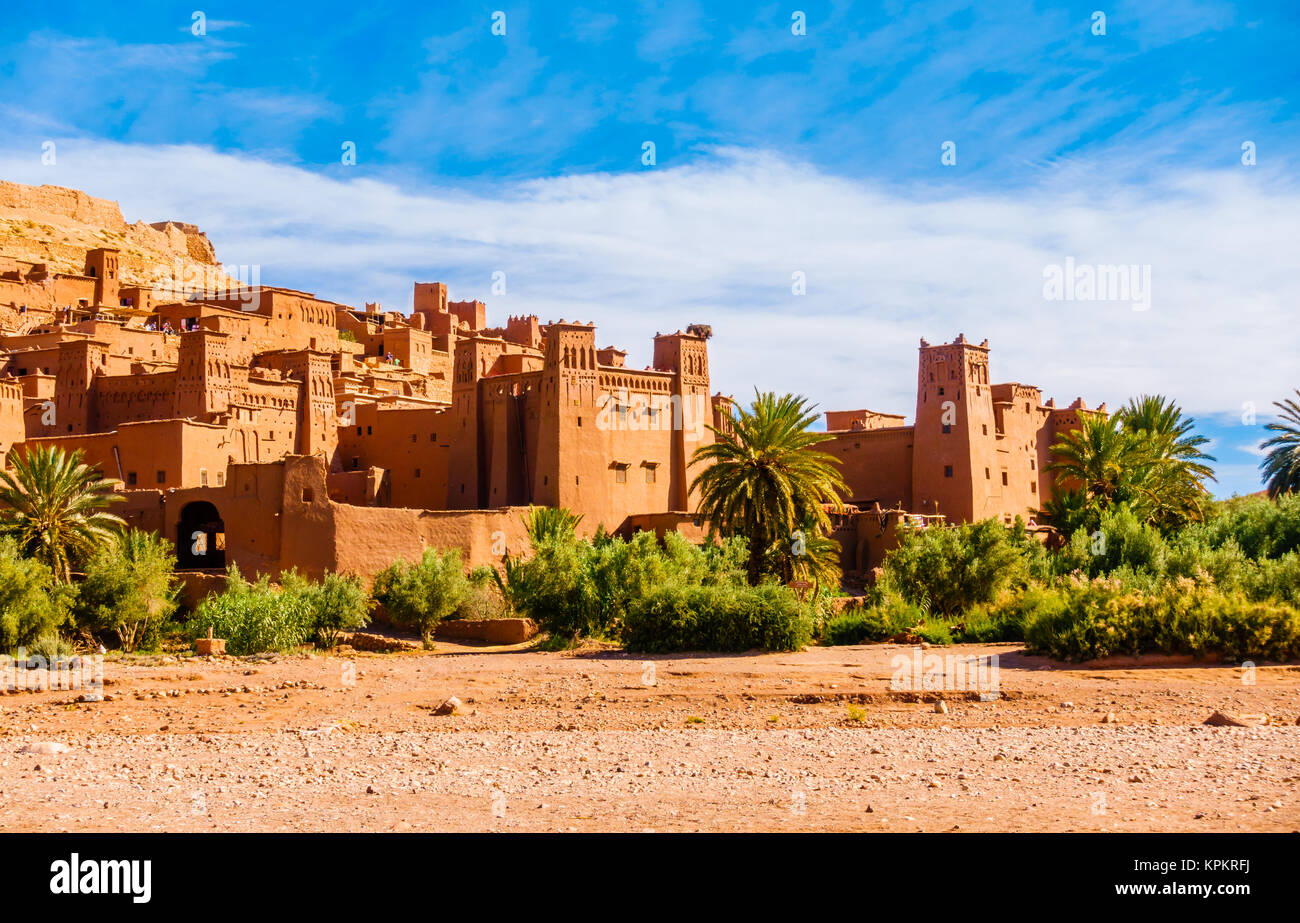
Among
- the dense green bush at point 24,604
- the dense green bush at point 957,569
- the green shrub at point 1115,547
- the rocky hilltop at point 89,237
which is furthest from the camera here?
the rocky hilltop at point 89,237

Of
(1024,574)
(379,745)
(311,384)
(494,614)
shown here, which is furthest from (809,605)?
(311,384)

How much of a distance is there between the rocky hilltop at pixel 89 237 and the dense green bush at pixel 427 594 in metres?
50.6

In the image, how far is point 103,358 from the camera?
4756 centimetres

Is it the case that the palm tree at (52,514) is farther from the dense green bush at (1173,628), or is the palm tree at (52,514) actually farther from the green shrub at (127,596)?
the dense green bush at (1173,628)

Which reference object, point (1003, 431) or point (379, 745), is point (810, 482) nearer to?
point (379, 745)

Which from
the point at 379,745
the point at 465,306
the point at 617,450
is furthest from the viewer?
the point at 465,306

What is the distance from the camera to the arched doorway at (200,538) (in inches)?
1395

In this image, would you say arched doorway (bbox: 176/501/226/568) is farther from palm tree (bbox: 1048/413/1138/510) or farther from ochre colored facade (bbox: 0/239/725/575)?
palm tree (bbox: 1048/413/1138/510)

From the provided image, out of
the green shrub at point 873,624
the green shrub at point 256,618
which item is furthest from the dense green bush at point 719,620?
the green shrub at point 256,618

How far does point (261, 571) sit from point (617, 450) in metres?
12.8

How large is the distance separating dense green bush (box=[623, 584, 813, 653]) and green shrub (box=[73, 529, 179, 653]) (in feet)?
39.5

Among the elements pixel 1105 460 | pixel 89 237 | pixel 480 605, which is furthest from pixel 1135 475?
pixel 89 237

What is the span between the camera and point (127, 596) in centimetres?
2888
